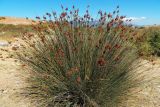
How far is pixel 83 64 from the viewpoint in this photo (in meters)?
4.83

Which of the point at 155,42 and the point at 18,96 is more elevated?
the point at 18,96

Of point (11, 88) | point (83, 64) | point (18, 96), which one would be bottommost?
point (11, 88)

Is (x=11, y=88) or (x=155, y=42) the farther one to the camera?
(x=155, y=42)

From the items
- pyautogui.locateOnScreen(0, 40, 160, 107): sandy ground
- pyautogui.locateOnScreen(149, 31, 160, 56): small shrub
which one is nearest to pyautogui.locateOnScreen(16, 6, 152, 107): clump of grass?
pyautogui.locateOnScreen(0, 40, 160, 107): sandy ground

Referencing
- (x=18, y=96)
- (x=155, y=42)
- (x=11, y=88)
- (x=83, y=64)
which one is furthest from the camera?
(x=155, y=42)

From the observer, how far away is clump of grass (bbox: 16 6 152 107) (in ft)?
15.9

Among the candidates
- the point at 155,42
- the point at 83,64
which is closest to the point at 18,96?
the point at 83,64

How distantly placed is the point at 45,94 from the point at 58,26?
113 centimetres

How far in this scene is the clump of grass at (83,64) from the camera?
4.85m

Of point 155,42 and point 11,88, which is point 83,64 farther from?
point 155,42

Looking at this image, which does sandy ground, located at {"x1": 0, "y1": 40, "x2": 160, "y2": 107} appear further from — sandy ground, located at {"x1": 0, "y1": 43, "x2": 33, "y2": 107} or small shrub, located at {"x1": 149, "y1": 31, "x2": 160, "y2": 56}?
small shrub, located at {"x1": 149, "y1": 31, "x2": 160, "y2": 56}

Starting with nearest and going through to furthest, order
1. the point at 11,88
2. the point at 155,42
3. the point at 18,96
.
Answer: the point at 18,96 → the point at 11,88 → the point at 155,42

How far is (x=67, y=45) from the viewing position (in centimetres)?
511

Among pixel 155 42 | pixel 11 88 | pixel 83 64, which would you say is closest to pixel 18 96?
pixel 11 88
